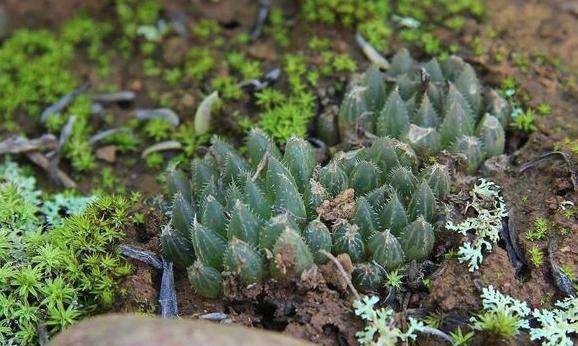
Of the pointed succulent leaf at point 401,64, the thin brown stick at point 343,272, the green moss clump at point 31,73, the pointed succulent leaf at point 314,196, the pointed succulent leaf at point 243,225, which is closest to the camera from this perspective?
the thin brown stick at point 343,272

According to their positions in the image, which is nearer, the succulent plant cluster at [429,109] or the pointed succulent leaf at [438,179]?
the pointed succulent leaf at [438,179]

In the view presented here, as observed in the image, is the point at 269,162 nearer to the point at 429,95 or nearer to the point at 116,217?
the point at 116,217

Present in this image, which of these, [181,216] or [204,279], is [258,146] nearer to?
[181,216]

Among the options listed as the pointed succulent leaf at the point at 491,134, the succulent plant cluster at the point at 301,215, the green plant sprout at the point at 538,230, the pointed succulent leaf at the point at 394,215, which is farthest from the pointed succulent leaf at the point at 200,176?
the green plant sprout at the point at 538,230

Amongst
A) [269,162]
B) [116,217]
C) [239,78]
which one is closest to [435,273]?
[269,162]

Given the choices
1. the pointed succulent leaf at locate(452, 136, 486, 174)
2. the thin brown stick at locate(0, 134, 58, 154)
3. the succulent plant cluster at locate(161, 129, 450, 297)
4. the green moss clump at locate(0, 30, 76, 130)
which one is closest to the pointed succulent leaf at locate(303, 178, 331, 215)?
the succulent plant cluster at locate(161, 129, 450, 297)

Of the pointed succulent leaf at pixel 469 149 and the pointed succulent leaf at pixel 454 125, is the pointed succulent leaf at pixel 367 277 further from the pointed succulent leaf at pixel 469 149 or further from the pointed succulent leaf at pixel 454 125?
the pointed succulent leaf at pixel 454 125

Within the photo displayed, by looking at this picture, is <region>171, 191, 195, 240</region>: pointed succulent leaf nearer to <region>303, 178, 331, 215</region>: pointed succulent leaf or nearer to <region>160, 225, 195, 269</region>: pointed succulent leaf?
<region>160, 225, 195, 269</region>: pointed succulent leaf
